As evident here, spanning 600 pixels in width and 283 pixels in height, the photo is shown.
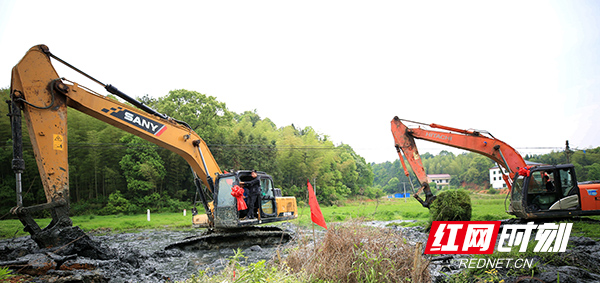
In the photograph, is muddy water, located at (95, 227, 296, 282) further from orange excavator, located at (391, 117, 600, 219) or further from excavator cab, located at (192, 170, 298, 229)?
orange excavator, located at (391, 117, 600, 219)

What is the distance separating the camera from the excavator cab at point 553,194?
923 centimetres

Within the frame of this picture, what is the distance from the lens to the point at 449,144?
38.0ft

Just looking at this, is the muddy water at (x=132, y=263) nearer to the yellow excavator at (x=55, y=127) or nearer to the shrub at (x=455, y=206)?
the yellow excavator at (x=55, y=127)

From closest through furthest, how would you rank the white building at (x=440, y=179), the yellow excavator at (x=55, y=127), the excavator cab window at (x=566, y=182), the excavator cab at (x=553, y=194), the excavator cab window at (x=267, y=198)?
1. the yellow excavator at (x=55, y=127)
2. the excavator cab at (x=553, y=194)
3. the excavator cab window at (x=566, y=182)
4. the excavator cab window at (x=267, y=198)
5. the white building at (x=440, y=179)

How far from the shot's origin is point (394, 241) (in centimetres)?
450

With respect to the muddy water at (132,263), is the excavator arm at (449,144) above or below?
above

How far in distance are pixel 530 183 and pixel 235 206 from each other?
8.38 m

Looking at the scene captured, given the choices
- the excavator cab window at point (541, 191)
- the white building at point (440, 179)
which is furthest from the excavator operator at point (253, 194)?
the white building at point (440, 179)

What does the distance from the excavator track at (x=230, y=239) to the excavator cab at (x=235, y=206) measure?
52 cm

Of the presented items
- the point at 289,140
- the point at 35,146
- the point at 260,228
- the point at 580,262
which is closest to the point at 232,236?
the point at 260,228

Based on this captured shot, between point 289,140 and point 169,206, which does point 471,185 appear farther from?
point 169,206

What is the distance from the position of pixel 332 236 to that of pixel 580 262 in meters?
4.10

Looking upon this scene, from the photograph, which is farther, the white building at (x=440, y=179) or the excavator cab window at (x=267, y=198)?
the white building at (x=440, y=179)

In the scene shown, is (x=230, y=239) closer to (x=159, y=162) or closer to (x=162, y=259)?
(x=162, y=259)
